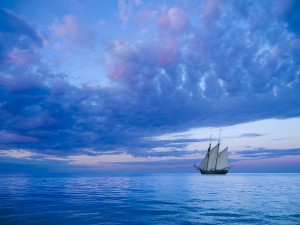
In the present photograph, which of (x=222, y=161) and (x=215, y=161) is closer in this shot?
(x=222, y=161)

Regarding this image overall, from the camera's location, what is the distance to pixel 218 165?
188m

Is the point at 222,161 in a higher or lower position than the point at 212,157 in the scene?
lower

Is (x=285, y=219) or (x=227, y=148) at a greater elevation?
(x=227, y=148)

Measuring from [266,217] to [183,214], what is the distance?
32.2 ft

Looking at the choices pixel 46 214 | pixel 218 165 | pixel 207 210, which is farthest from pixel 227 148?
pixel 46 214

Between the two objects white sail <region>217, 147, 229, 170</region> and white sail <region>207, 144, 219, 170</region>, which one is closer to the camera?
white sail <region>217, 147, 229, 170</region>

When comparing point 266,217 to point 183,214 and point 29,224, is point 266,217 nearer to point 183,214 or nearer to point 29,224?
point 183,214

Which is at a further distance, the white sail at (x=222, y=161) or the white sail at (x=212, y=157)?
the white sail at (x=212, y=157)

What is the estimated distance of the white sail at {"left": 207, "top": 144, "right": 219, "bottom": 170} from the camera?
181125 millimetres

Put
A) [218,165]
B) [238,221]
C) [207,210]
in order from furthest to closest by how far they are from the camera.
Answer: [218,165] → [207,210] → [238,221]

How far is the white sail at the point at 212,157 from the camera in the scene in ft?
594

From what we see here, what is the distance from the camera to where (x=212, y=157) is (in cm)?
18750

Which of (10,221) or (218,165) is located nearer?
(10,221)

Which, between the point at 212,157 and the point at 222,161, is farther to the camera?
the point at 212,157
